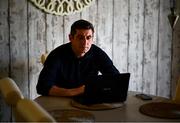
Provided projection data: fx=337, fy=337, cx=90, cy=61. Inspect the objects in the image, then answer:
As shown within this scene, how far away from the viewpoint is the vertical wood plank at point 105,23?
3.13 meters

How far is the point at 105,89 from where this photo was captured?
6.07 feet

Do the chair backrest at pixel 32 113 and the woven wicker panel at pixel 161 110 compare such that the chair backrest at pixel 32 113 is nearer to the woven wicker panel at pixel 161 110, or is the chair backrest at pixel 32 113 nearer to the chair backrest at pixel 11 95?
the chair backrest at pixel 11 95

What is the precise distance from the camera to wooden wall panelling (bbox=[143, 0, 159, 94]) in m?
3.37

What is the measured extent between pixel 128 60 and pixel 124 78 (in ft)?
4.81

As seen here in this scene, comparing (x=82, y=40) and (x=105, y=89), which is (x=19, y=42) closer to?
(x=82, y=40)

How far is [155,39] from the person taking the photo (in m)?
3.44

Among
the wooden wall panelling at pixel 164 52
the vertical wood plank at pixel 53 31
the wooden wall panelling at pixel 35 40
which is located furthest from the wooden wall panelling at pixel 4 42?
the wooden wall panelling at pixel 164 52

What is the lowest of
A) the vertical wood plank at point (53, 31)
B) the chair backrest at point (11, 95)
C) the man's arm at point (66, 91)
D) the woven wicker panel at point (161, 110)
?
the woven wicker panel at point (161, 110)

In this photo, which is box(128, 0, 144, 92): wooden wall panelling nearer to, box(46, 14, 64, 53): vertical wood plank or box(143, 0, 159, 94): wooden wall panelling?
box(143, 0, 159, 94): wooden wall panelling

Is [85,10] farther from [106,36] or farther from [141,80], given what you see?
[141,80]

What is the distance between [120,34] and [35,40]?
0.85 m

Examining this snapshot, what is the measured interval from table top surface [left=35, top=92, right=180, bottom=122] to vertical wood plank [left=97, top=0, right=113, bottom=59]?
1107 mm

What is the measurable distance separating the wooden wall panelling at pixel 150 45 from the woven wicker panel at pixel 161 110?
1518 mm

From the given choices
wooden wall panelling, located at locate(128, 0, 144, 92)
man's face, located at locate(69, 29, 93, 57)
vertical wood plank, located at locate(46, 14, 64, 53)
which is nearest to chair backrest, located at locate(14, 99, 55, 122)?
man's face, located at locate(69, 29, 93, 57)
